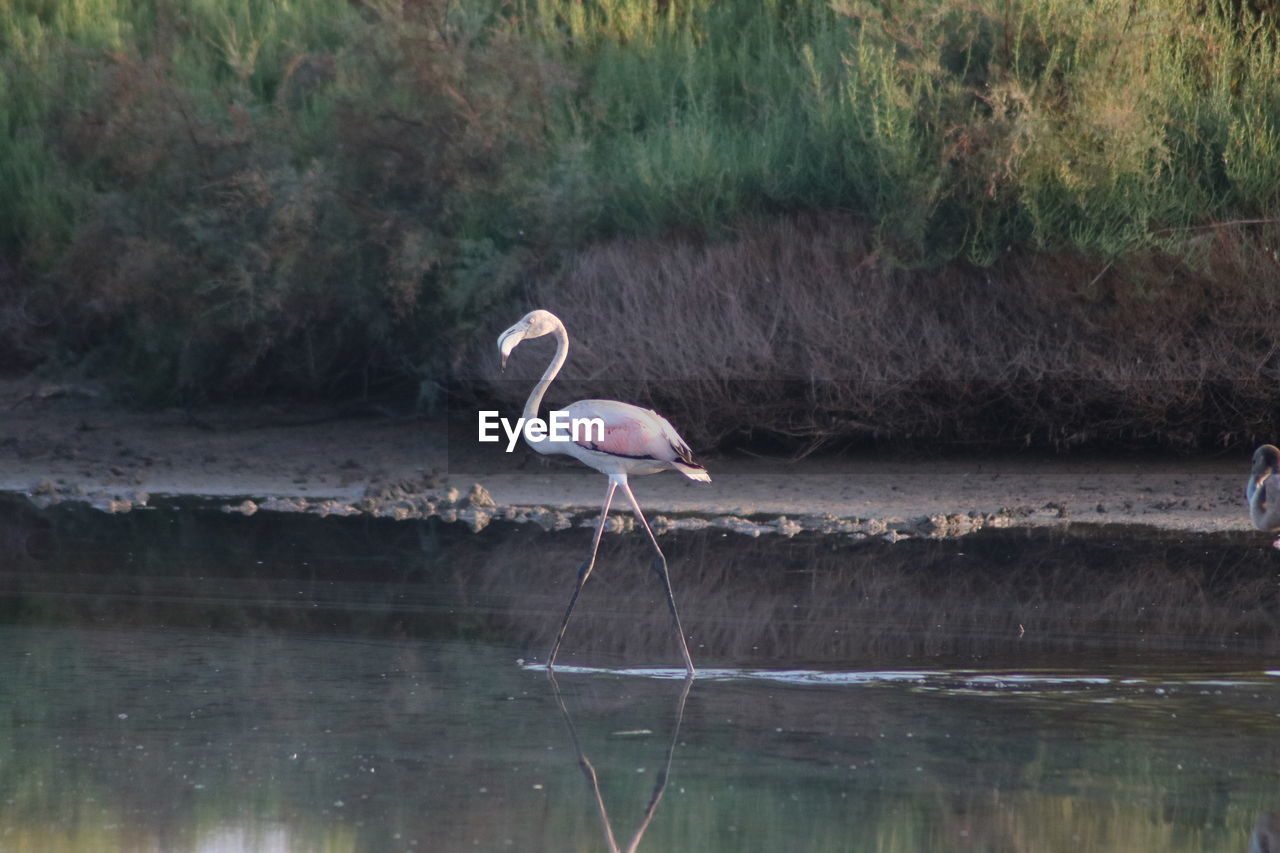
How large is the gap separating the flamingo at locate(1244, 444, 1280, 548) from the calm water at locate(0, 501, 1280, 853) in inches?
11.7

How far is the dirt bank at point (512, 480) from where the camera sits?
37.6 ft

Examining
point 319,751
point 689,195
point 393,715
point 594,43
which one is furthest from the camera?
point 594,43

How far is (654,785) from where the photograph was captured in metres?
5.28

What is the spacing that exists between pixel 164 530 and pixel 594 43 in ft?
25.0

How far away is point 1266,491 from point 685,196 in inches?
223

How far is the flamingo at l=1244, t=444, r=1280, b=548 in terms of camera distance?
30.6 ft

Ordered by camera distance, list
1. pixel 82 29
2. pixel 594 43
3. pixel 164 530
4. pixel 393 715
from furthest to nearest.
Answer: pixel 82 29
pixel 594 43
pixel 164 530
pixel 393 715

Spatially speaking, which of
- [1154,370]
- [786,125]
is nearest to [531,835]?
[1154,370]

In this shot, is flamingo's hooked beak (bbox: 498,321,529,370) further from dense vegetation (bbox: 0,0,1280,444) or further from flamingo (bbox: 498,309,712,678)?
dense vegetation (bbox: 0,0,1280,444)

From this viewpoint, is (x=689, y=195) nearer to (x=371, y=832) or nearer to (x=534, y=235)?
(x=534, y=235)

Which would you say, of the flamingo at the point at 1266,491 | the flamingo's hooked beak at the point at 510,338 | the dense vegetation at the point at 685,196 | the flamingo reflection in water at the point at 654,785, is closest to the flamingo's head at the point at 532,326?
the flamingo's hooked beak at the point at 510,338

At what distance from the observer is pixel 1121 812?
16.3ft
